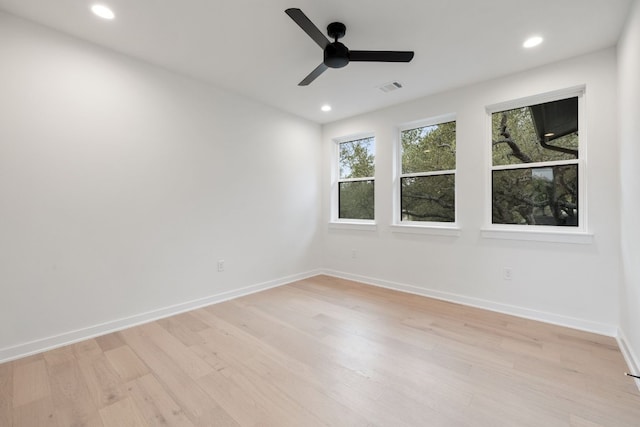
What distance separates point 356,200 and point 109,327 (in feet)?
11.3

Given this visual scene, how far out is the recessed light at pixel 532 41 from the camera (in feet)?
7.78

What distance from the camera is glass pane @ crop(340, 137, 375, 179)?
4395 millimetres

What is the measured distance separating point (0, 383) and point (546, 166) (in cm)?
483

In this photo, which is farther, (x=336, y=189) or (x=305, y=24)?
(x=336, y=189)

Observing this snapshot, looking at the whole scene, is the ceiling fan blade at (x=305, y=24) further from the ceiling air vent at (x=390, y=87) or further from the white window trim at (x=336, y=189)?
the white window trim at (x=336, y=189)

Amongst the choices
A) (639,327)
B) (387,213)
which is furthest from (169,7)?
(639,327)

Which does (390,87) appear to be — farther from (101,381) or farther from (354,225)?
(101,381)

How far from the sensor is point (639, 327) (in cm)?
188

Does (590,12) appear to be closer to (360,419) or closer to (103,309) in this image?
(360,419)

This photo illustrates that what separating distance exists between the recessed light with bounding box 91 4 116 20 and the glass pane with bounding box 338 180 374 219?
11.2 feet

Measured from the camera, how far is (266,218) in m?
3.98

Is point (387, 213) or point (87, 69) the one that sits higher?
point (87, 69)

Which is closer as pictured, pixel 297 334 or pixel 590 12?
pixel 590 12

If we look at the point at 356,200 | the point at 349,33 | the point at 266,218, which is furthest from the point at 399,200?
the point at 349,33
